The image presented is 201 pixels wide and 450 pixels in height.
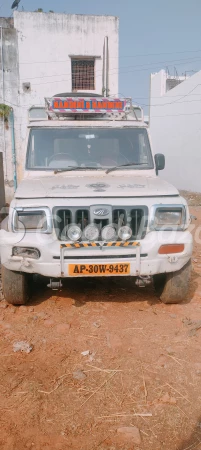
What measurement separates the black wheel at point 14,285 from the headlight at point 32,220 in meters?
0.50

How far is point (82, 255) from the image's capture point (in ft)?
11.1

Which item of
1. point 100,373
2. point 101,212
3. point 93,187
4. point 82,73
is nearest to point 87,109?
point 93,187

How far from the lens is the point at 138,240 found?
3469 mm

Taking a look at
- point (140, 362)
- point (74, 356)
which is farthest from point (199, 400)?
point (74, 356)

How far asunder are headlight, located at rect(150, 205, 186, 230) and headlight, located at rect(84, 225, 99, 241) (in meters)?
0.53

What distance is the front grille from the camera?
342cm

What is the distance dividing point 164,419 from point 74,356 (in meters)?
0.94

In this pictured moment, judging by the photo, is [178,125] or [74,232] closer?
[74,232]

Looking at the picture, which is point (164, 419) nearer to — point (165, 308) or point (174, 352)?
point (174, 352)

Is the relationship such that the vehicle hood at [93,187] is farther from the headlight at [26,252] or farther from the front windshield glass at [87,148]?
the headlight at [26,252]

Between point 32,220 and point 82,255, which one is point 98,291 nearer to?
point 82,255

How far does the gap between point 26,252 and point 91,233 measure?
2.02 feet

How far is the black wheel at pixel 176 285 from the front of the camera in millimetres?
3768

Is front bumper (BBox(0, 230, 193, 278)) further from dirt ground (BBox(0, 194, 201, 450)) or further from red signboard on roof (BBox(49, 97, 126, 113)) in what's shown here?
red signboard on roof (BBox(49, 97, 126, 113))
